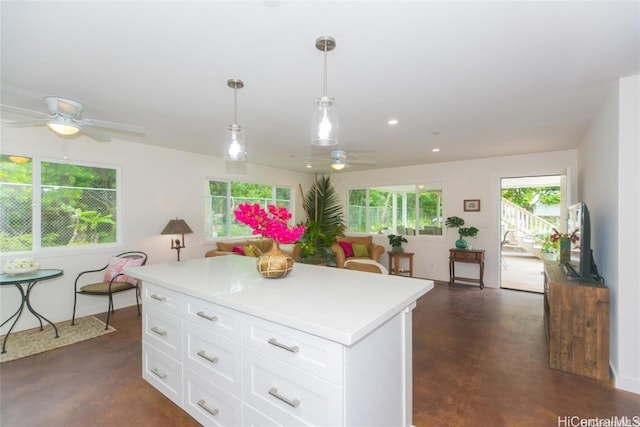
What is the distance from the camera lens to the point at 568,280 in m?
2.61

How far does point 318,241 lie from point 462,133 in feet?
9.12

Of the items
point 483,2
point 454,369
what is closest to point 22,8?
point 483,2

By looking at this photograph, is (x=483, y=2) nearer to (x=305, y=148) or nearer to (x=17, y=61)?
(x=17, y=61)

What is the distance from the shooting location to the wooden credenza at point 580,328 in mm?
2344

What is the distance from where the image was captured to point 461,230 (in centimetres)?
544

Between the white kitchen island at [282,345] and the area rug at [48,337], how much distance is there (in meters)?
1.68

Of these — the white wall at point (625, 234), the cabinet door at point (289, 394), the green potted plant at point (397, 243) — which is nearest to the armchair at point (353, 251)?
the green potted plant at point (397, 243)

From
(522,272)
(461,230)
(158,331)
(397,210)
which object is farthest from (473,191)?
(158,331)

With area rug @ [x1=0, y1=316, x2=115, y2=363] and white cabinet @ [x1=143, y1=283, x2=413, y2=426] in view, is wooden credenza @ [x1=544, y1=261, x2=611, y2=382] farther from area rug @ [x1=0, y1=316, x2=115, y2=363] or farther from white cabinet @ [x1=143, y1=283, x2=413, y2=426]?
area rug @ [x1=0, y1=316, x2=115, y2=363]

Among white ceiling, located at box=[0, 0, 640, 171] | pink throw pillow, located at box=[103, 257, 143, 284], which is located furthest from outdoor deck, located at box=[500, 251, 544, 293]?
pink throw pillow, located at box=[103, 257, 143, 284]

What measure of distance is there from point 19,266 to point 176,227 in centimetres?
173

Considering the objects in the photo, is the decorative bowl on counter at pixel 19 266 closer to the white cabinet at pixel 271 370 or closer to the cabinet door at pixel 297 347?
the white cabinet at pixel 271 370

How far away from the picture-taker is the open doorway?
7129mm

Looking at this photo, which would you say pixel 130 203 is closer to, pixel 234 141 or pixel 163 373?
pixel 234 141
